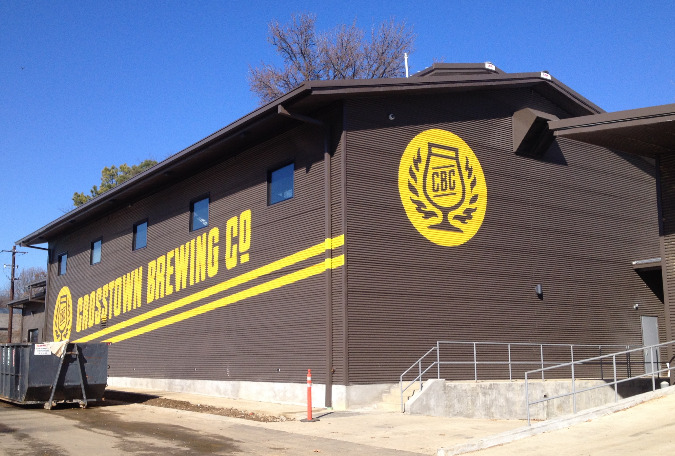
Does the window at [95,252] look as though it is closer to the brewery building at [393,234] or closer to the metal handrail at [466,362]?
the brewery building at [393,234]

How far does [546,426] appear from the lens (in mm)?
11297

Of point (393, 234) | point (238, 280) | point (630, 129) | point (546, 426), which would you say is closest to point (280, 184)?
point (238, 280)

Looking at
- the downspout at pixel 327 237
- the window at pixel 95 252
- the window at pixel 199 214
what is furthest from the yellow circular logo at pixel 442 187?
the window at pixel 95 252

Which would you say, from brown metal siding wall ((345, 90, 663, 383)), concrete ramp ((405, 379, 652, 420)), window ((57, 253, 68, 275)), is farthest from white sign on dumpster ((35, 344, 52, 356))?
Result: window ((57, 253, 68, 275))

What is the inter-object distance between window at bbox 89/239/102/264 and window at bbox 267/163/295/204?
1442cm

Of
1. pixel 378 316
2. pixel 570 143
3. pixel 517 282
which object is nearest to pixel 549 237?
pixel 517 282

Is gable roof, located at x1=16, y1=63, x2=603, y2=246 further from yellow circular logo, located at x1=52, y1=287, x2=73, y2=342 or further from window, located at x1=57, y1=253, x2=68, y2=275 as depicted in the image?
window, located at x1=57, y1=253, x2=68, y2=275

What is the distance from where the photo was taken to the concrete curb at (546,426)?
10328 millimetres

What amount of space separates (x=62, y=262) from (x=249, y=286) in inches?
772

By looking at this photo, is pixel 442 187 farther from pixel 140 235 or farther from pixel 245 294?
pixel 140 235

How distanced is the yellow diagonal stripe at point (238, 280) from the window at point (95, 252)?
3663 mm

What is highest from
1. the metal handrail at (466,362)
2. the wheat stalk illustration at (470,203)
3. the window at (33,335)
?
the wheat stalk illustration at (470,203)

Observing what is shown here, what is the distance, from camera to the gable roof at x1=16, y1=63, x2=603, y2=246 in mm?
17547

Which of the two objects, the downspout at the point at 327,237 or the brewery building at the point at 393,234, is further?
the brewery building at the point at 393,234
